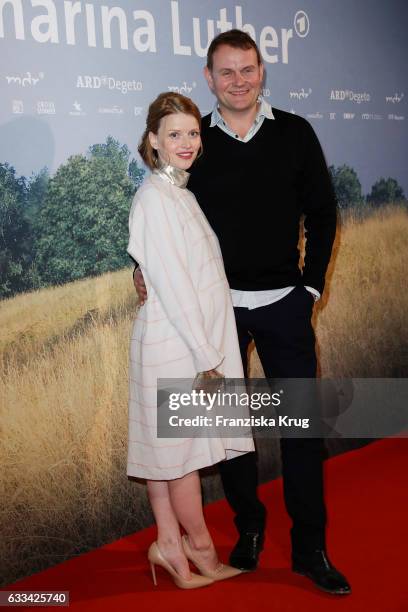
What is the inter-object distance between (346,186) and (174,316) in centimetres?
171

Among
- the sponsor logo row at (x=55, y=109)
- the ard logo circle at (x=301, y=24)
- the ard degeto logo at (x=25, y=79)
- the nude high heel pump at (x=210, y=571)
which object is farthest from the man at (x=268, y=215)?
the ard logo circle at (x=301, y=24)

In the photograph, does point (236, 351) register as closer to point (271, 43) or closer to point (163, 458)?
point (163, 458)

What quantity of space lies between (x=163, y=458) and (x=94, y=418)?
2.00ft

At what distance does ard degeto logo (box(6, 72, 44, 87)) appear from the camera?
2.36 meters

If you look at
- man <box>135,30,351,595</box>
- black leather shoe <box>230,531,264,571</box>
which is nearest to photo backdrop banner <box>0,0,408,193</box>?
man <box>135,30,351,595</box>

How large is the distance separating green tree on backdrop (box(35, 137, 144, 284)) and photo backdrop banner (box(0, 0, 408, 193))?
58mm

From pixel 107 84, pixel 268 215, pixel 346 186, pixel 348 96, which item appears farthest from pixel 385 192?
pixel 107 84

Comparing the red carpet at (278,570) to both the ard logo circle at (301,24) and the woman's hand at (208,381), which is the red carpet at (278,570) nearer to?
the woman's hand at (208,381)

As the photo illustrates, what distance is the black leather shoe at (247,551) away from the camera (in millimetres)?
2424

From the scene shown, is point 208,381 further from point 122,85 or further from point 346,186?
point 346,186

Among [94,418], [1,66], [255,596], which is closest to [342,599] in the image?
[255,596]

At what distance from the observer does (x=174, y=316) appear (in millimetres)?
2049

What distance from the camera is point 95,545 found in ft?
9.02

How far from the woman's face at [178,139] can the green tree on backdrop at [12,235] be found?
0.57 meters
